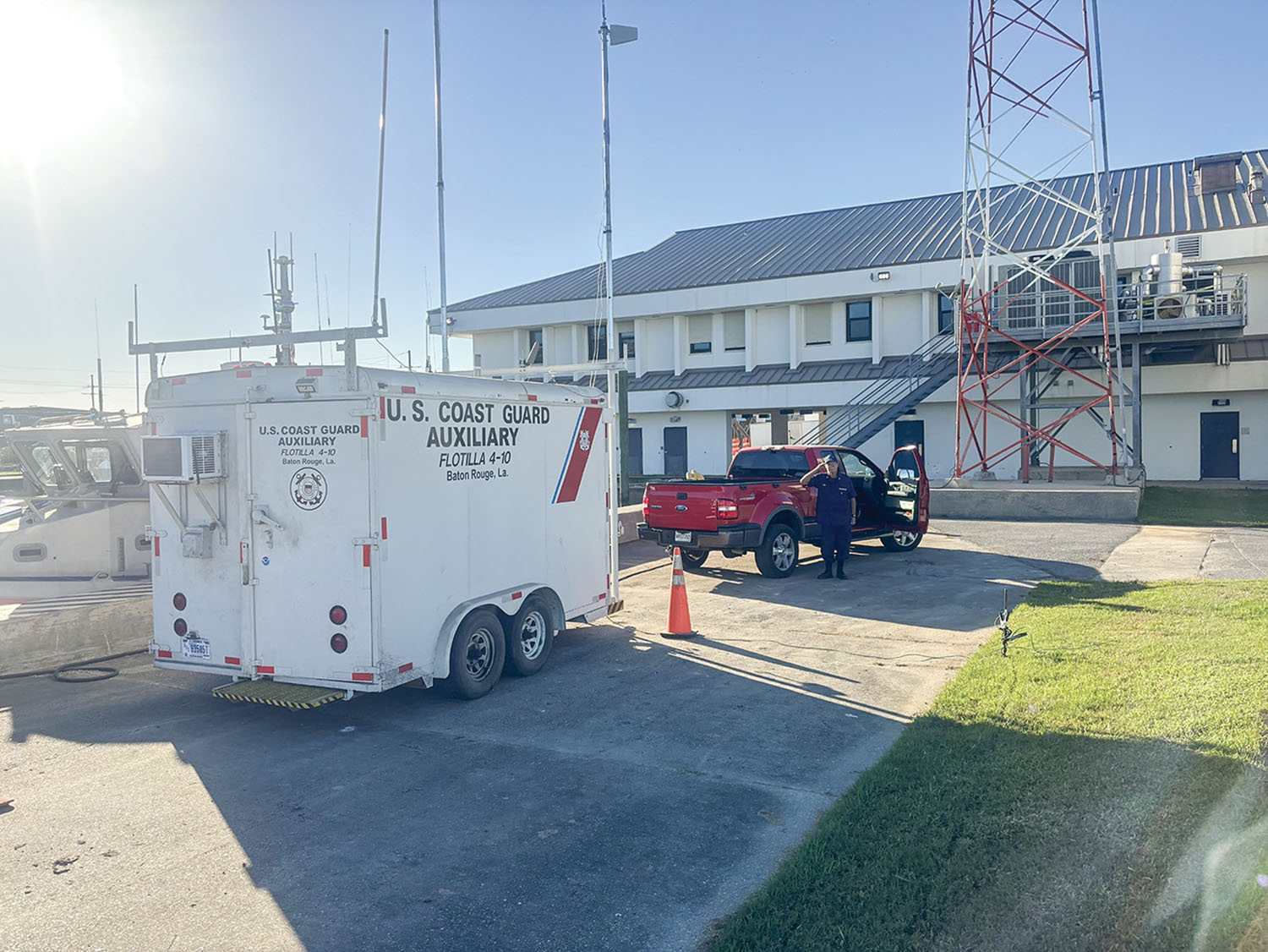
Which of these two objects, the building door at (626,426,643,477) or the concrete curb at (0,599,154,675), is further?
the building door at (626,426,643,477)

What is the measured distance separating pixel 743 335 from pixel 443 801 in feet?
108

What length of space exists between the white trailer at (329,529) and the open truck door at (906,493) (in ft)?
31.7

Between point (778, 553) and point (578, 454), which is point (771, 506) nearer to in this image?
point (778, 553)

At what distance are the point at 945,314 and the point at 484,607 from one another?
94.3 feet

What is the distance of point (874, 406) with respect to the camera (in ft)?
107

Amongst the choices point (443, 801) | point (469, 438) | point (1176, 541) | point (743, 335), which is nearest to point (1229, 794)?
point (443, 801)

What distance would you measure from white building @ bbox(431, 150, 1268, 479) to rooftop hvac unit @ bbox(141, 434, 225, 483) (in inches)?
767

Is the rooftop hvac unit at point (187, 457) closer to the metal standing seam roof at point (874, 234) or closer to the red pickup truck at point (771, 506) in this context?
the red pickup truck at point (771, 506)

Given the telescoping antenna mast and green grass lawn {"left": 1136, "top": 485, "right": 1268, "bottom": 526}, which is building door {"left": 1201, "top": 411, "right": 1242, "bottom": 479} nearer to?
green grass lawn {"left": 1136, "top": 485, "right": 1268, "bottom": 526}

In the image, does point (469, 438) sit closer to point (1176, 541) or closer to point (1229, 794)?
point (1229, 794)

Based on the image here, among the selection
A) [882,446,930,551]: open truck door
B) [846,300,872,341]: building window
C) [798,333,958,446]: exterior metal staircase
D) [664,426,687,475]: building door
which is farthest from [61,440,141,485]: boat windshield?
[846,300,872,341]: building window

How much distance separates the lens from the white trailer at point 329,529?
7.28 metres

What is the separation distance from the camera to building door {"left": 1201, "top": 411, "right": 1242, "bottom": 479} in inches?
1202

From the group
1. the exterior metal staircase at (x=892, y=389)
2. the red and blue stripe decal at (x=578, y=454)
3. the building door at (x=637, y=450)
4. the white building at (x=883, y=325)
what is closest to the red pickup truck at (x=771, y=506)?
the red and blue stripe decal at (x=578, y=454)
